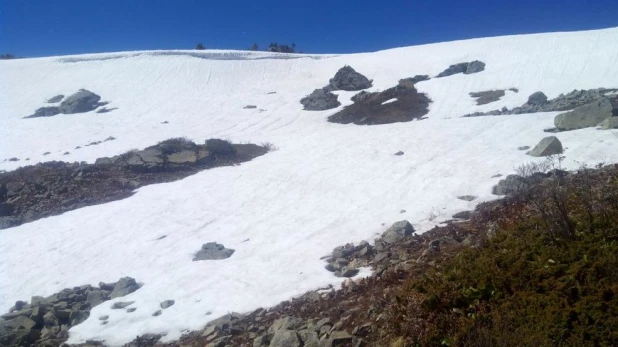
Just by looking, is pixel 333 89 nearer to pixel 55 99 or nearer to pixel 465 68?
pixel 465 68

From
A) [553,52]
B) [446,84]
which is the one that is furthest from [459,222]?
[553,52]

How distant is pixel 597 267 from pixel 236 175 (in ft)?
49.4

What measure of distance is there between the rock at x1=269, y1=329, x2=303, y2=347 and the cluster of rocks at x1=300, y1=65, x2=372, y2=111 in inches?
986

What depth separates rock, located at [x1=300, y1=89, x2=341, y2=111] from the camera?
30.8m

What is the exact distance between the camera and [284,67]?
148 feet

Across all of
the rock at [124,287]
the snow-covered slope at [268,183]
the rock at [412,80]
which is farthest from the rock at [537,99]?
the rock at [124,287]

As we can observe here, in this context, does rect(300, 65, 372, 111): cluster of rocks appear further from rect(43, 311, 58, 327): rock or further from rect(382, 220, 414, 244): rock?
rect(43, 311, 58, 327): rock

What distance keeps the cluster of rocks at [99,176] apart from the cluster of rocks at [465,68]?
698 inches

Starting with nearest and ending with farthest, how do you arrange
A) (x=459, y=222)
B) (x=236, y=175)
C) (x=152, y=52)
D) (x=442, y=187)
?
1. (x=459, y=222)
2. (x=442, y=187)
3. (x=236, y=175)
4. (x=152, y=52)

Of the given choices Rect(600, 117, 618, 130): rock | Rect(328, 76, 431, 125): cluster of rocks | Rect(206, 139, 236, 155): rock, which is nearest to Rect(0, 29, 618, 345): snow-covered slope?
Rect(600, 117, 618, 130): rock

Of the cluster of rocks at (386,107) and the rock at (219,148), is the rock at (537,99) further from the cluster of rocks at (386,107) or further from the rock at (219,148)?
the rock at (219,148)

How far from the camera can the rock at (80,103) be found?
1378 inches

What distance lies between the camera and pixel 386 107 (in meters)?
27.2

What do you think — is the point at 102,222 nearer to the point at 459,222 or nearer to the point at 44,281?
the point at 44,281
